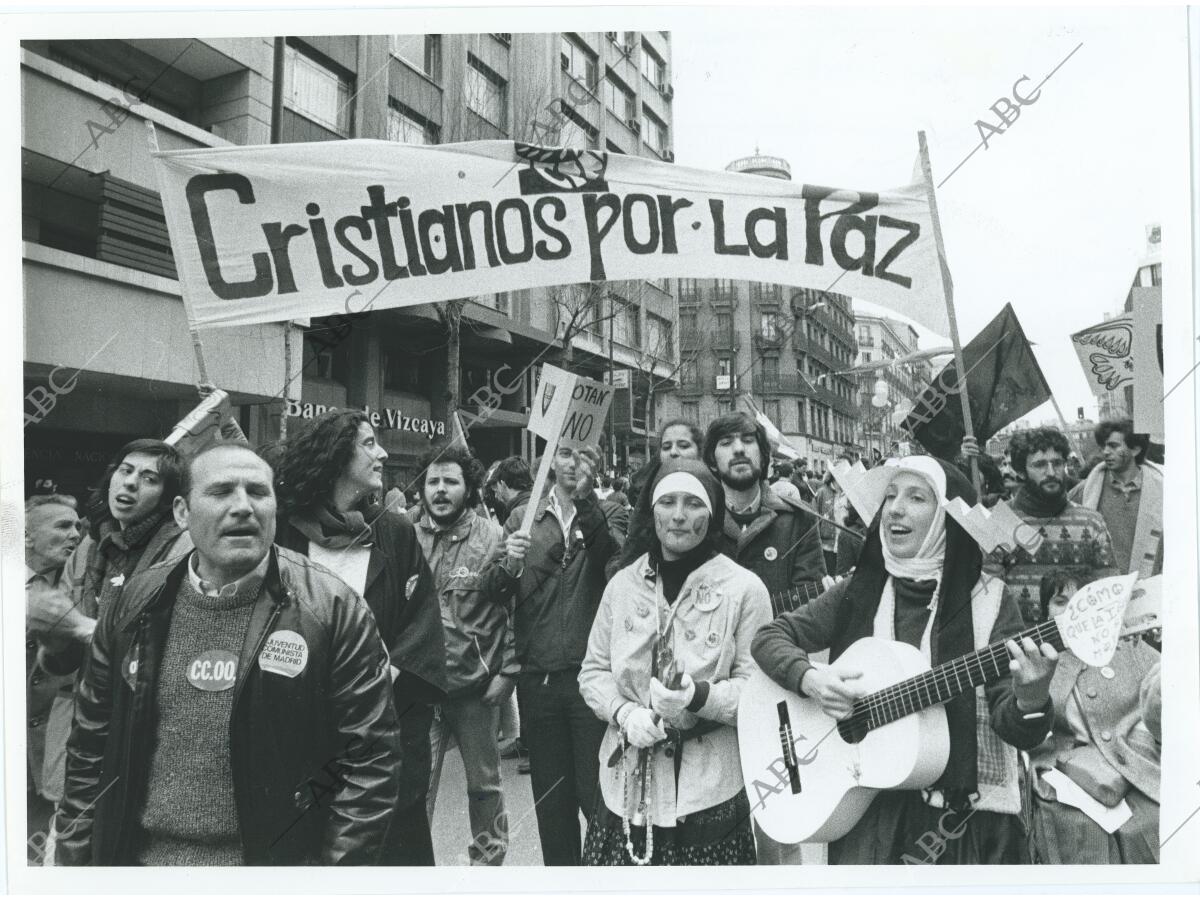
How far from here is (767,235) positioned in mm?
3504

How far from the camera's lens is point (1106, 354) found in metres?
3.59

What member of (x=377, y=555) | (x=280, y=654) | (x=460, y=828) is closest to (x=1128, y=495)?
(x=377, y=555)

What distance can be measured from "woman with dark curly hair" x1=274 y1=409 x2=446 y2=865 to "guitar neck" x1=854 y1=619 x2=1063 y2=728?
1722 mm

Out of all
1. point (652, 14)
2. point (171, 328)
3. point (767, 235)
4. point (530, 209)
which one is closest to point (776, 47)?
point (652, 14)

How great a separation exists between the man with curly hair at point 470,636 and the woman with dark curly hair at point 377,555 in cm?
19

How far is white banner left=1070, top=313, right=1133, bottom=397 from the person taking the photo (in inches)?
141

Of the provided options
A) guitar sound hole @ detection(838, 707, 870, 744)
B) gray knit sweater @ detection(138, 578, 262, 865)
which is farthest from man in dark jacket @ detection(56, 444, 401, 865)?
guitar sound hole @ detection(838, 707, 870, 744)

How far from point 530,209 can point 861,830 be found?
281 cm

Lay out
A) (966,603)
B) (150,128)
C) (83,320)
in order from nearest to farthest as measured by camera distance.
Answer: (966,603) → (150,128) → (83,320)

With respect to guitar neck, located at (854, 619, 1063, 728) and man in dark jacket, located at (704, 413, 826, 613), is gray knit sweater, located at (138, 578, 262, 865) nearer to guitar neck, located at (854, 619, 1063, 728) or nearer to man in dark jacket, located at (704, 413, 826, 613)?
man in dark jacket, located at (704, 413, 826, 613)

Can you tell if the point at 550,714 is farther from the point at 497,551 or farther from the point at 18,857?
the point at 18,857

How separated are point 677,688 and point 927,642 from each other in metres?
0.93

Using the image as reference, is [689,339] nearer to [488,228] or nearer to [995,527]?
[488,228]

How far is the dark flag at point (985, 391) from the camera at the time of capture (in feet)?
11.4
